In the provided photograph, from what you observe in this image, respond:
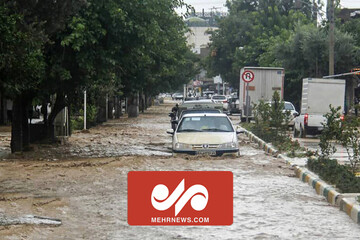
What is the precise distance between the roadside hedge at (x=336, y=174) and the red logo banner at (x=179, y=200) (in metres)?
3.58

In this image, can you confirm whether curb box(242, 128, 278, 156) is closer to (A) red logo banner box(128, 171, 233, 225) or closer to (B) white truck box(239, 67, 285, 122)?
(B) white truck box(239, 67, 285, 122)

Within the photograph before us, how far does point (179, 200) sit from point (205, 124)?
11.7 metres

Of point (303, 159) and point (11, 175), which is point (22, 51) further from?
point (303, 159)

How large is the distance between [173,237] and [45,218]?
223 cm

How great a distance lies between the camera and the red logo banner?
8.74m

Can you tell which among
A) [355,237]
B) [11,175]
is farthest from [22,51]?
[355,237]

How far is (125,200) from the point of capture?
12.3 meters

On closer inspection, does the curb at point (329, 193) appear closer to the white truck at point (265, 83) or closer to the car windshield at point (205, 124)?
the car windshield at point (205, 124)

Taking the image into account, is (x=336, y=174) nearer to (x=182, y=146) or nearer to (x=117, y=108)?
(x=182, y=146)

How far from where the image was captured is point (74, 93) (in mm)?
24422

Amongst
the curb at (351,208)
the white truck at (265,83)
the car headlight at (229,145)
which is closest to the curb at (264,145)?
the car headlight at (229,145)

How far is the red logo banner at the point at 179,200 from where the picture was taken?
8.74 metres

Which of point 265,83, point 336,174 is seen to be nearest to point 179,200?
point 336,174

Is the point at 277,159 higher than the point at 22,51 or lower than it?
lower
